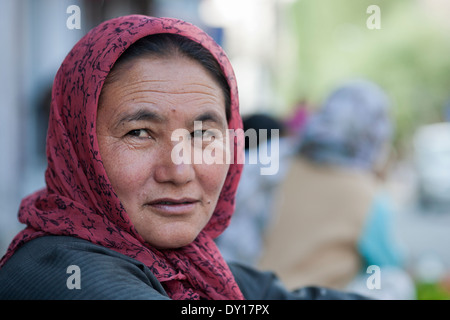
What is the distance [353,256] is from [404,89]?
970 inches

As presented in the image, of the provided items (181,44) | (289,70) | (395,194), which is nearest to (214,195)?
(181,44)

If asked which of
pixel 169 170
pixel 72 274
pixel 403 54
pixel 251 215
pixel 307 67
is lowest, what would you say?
pixel 251 215

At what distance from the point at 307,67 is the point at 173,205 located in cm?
3349

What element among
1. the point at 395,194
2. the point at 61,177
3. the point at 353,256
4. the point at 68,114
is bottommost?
the point at 395,194

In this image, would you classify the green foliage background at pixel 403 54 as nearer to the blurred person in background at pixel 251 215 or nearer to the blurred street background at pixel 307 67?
the blurred street background at pixel 307 67

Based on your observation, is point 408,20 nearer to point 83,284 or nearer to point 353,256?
point 353,256

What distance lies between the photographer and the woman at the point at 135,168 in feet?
4.51

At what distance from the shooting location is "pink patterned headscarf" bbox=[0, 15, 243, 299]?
4.56ft

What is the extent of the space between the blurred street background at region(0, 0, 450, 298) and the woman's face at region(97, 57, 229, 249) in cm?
73

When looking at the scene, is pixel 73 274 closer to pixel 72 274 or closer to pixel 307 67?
pixel 72 274

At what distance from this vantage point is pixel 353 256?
139 inches

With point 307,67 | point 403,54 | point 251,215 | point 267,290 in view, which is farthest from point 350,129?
point 307,67

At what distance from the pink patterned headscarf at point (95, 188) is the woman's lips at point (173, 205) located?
0.29 feet

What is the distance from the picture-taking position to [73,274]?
1.20 metres
